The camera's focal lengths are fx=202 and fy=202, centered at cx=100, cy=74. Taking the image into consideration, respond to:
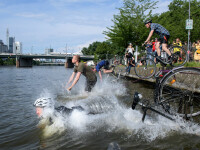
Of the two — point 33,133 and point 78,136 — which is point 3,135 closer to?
point 33,133

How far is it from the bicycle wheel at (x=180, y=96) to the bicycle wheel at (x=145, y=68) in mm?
3273

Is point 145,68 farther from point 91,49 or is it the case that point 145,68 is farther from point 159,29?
point 91,49

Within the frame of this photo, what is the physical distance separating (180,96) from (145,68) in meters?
4.32

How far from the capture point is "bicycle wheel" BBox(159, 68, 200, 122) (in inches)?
171

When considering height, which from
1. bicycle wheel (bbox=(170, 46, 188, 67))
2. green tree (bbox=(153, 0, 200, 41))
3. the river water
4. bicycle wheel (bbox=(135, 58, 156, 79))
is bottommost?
the river water

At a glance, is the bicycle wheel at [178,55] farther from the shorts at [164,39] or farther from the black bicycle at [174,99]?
the black bicycle at [174,99]

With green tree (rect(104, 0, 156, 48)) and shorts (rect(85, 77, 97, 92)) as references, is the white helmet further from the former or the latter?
green tree (rect(104, 0, 156, 48))

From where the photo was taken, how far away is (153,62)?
802 centimetres

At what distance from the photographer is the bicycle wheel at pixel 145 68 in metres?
8.12

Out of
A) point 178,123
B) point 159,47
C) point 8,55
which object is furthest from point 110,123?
point 8,55

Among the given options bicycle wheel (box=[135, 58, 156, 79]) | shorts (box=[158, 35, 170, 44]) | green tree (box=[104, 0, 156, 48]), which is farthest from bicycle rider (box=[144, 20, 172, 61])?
green tree (box=[104, 0, 156, 48])

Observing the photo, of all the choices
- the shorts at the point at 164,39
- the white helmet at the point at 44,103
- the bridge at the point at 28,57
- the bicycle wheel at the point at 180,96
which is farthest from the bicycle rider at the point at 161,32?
the bridge at the point at 28,57

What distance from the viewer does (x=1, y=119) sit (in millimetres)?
6781

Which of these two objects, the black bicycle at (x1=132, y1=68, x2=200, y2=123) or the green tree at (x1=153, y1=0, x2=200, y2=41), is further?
the green tree at (x1=153, y1=0, x2=200, y2=41)
